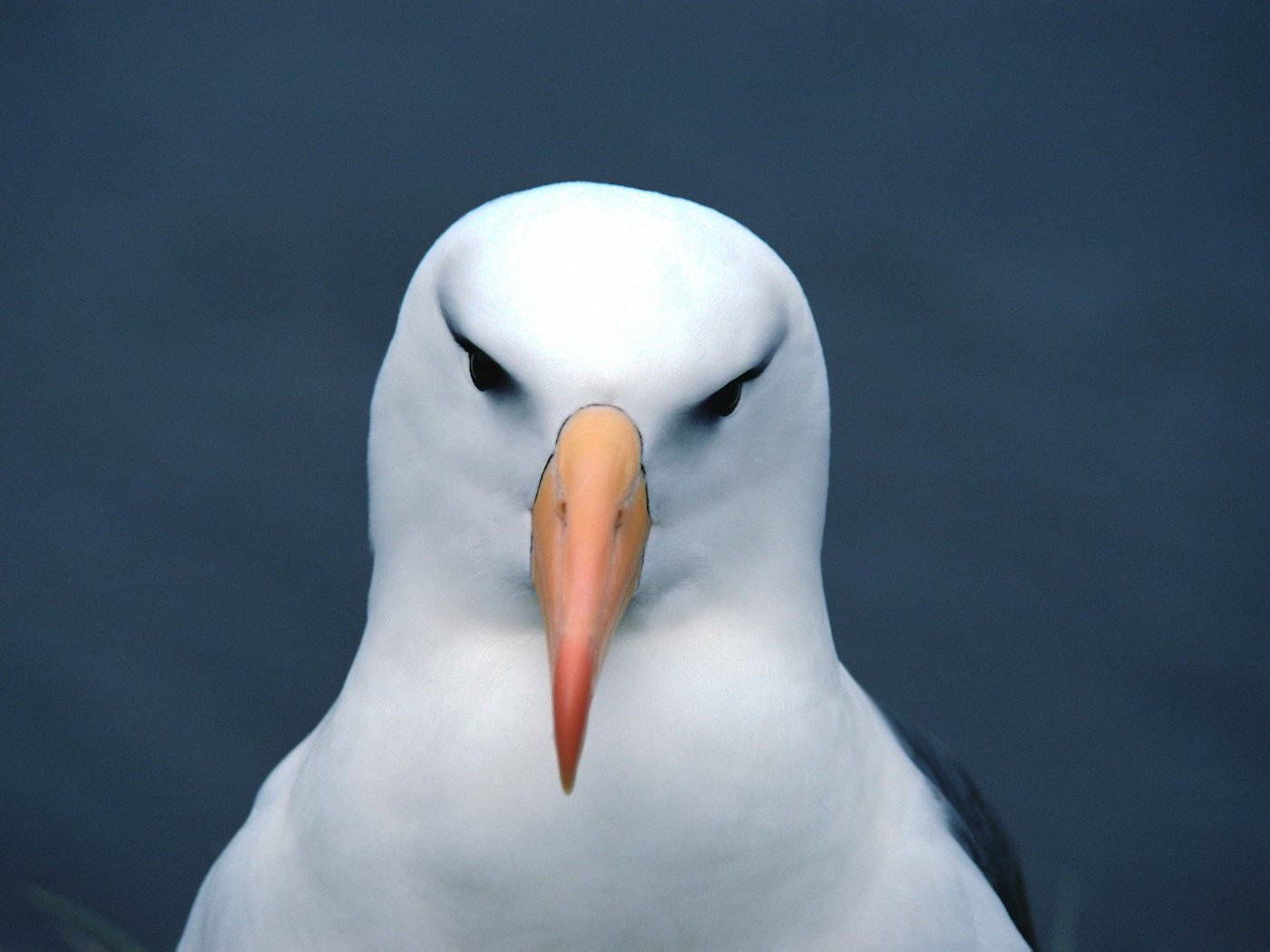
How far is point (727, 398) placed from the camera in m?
1.31

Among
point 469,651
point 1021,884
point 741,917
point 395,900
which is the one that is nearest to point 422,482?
point 469,651

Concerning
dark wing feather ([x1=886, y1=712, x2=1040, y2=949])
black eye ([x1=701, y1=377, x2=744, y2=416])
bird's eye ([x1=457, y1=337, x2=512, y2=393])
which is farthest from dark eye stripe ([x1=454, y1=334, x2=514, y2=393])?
dark wing feather ([x1=886, y1=712, x2=1040, y2=949])

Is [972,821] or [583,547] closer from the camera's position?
[583,547]

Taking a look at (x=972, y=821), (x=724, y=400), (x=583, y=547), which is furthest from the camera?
(x=972, y=821)

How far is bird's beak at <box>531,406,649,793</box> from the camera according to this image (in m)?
1.16

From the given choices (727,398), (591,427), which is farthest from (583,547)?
(727,398)

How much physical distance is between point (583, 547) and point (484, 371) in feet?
0.61

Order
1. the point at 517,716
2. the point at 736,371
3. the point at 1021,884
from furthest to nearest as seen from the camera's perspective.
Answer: the point at 1021,884 → the point at 517,716 → the point at 736,371

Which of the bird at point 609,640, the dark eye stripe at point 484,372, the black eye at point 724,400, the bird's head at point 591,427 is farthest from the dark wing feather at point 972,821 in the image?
the dark eye stripe at point 484,372

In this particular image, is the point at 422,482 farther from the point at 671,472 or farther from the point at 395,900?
the point at 395,900

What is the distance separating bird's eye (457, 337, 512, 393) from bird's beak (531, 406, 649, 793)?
7 centimetres

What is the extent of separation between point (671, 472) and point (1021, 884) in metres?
1.12

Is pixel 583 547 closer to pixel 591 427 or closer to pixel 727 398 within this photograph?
pixel 591 427

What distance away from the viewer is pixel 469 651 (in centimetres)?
142
